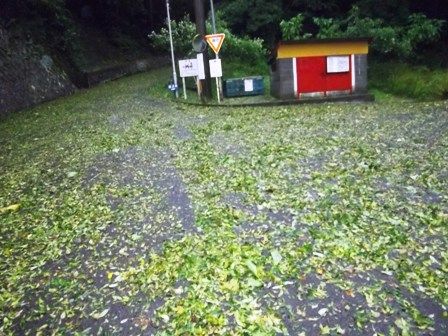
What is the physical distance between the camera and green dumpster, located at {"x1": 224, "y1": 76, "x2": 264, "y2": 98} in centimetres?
1786

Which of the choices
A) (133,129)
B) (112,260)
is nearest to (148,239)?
(112,260)

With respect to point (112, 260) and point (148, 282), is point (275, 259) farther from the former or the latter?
point (112, 260)

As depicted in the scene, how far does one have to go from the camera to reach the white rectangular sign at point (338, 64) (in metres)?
16.9

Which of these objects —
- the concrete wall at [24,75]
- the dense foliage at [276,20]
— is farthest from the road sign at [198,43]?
the concrete wall at [24,75]

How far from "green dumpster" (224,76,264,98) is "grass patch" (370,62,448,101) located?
19.6 feet

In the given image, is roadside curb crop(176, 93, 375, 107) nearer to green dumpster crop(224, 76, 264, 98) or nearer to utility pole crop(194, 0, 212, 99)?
utility pole crop(194, 0, 212, 99)

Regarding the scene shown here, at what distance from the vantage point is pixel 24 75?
18.2 metres

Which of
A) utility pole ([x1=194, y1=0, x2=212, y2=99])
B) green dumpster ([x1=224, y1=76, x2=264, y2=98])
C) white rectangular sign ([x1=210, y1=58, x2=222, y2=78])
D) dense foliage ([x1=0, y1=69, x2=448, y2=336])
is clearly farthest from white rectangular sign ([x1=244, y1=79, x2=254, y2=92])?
dense foliage ([x1=0, y1=69, x2=448, y2=336])

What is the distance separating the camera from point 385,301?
14.5 ft

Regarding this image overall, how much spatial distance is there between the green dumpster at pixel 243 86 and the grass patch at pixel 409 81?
19.6ft

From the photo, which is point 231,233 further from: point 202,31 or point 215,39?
point 202,31

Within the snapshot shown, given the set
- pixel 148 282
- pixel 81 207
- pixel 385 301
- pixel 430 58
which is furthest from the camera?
pixel 430 58

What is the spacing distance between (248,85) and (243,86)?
0.24 meters

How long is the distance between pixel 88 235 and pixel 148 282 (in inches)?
72.2
